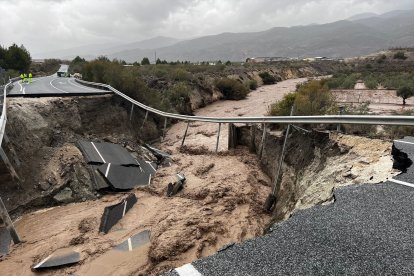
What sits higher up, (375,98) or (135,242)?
(375,98)

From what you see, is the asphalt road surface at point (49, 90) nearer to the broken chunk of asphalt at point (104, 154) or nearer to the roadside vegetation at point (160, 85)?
the roadside vegetation at point (160, 85)

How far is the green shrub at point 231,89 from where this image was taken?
135 ft

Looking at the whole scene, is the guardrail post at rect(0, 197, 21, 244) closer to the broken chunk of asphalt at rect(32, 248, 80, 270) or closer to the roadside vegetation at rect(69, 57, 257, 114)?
the broken chunk of asphalt at rect(32, 248, 80, 270)

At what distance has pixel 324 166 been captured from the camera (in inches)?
348

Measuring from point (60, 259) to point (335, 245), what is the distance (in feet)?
25.1

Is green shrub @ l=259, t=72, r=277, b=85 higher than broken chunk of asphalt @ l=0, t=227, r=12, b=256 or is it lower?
higher

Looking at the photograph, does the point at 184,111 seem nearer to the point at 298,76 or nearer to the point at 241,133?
the point at 241,133

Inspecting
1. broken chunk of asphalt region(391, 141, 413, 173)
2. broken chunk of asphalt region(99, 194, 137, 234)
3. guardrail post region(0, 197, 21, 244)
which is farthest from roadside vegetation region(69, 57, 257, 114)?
broken chunk of asphalt region(391, 141, 413, 173)

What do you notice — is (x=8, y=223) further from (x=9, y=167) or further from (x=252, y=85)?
(x=252, y=85)

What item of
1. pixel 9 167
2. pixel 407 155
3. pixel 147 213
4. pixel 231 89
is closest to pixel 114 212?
pixel 147 213

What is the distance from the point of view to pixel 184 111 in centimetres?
3088

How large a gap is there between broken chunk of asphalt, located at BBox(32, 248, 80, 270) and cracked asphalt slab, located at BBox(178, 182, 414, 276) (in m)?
6.40

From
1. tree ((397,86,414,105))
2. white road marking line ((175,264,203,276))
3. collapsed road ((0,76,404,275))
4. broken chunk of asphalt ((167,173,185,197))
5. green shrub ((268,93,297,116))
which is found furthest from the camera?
tree ((397,86,414,105))

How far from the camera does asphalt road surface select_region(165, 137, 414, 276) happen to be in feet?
12.5
